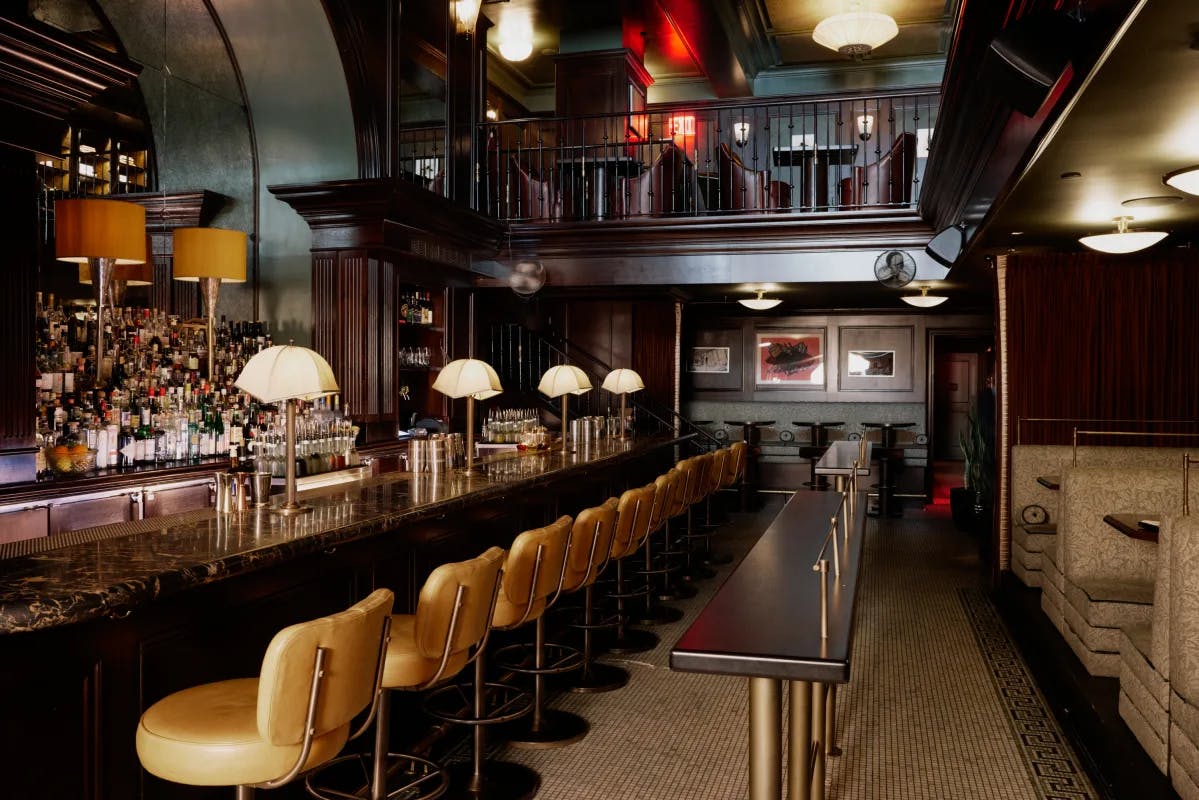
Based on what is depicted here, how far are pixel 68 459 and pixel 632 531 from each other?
3042mm

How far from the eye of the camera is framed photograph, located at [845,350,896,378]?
1303cm

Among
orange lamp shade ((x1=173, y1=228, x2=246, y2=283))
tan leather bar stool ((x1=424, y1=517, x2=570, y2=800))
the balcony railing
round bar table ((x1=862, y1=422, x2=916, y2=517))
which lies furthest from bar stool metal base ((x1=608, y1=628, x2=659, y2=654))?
round bar table ((x1=862, y1=422, x2=916, y2=517))

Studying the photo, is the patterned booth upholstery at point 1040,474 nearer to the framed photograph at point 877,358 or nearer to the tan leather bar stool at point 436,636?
the tan leather bar stool at point 436,636

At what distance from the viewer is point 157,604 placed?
248 cm

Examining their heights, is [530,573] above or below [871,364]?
below

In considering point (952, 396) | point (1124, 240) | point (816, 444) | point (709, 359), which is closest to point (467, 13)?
point (1124, 240)

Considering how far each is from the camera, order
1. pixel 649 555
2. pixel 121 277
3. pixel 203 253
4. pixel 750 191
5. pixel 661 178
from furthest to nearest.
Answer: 1. pixel 750 191
2. pixel 661 178
3. pixel 121 277
4. pixel 203 253
5. pixel 649 555

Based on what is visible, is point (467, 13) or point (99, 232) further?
point (467, 13)

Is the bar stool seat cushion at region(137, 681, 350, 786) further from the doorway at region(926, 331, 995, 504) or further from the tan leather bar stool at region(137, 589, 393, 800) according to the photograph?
the doorway at region(926, 331, 995, 504)

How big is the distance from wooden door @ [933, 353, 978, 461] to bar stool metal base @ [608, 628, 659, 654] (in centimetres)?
1051

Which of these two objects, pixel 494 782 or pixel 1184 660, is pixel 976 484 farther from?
pixel 494 782

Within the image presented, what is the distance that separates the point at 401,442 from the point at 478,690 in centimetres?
426

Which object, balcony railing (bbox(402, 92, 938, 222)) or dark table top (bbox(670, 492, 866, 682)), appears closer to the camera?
dark table top (bbox(670, 492, 866, 682))

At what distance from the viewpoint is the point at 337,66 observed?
23.9 feet
